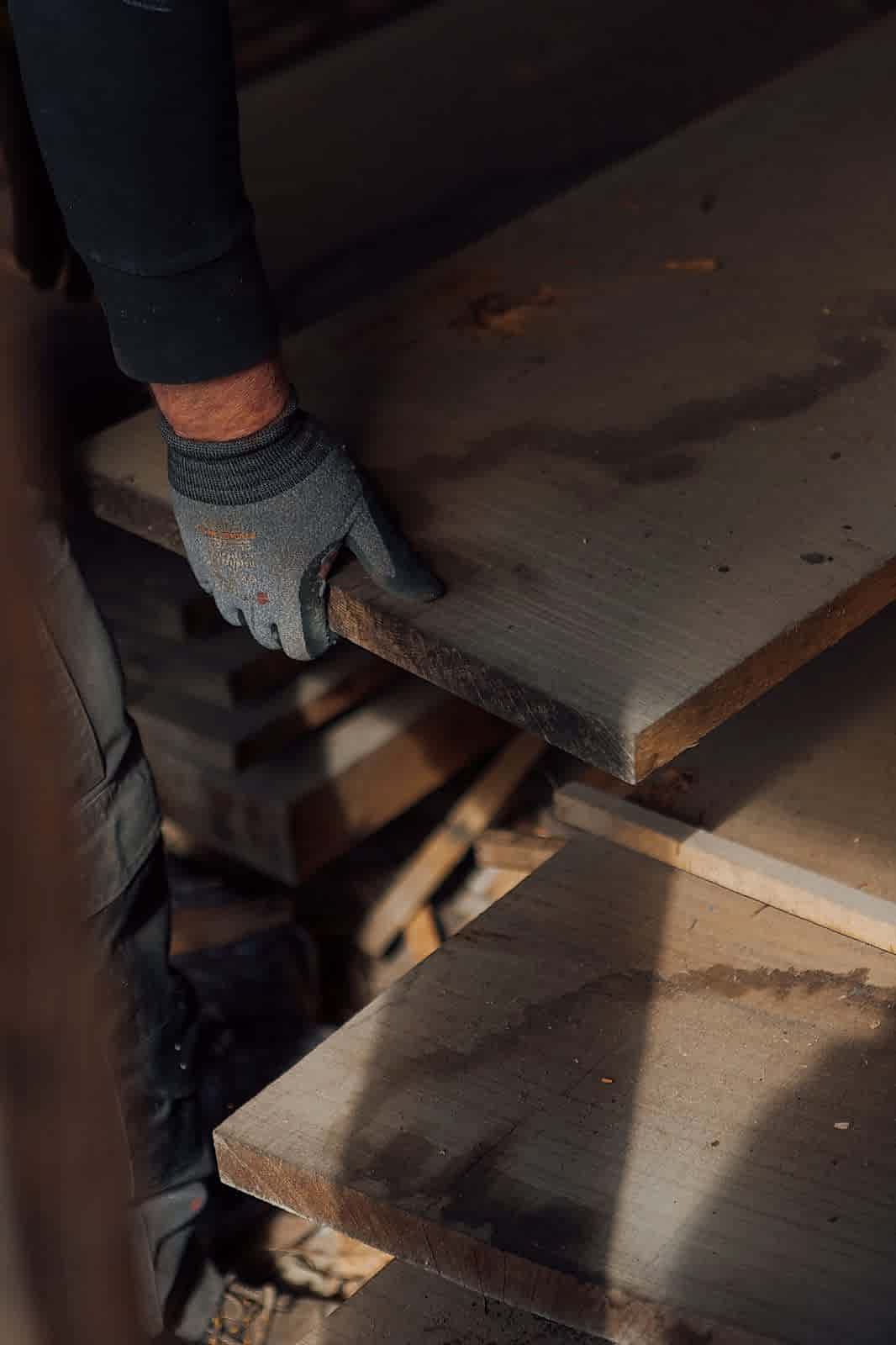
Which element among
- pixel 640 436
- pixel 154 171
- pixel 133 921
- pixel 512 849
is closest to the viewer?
pixel 154 171

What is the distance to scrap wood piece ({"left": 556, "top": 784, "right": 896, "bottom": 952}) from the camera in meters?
1.56

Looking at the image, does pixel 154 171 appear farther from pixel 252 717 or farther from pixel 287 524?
pixel 252 717

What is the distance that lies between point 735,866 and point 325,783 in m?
0.93

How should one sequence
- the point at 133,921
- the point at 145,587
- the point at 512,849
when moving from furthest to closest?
the point at 512,849 → the point at 145,587 → the point at 133,921

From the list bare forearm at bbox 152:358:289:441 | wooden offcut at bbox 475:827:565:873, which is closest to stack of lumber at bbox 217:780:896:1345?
bare forearm at bbox 152:358:289:441

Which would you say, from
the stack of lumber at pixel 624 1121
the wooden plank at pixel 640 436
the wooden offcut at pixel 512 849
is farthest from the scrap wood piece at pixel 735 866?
the wooden offcut at pixel 512 849

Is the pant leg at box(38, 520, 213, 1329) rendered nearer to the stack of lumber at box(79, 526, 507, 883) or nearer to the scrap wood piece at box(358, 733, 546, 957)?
the stack of lumber at box(79, 526, 507, 883)

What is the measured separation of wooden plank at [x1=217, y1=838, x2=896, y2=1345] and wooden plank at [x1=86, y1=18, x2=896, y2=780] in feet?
1.03

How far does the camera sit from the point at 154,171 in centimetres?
137

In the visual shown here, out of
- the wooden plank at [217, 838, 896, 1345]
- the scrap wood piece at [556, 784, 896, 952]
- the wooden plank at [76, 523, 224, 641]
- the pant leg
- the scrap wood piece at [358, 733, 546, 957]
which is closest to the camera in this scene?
the wooden plank at [217, 838, 896, 1345]

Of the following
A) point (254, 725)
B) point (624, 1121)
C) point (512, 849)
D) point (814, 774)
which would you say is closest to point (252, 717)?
point (254, 725)

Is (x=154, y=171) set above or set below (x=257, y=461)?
above

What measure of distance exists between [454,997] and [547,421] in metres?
0.54

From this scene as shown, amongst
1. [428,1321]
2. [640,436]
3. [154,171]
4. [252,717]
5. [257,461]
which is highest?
[154,171]
